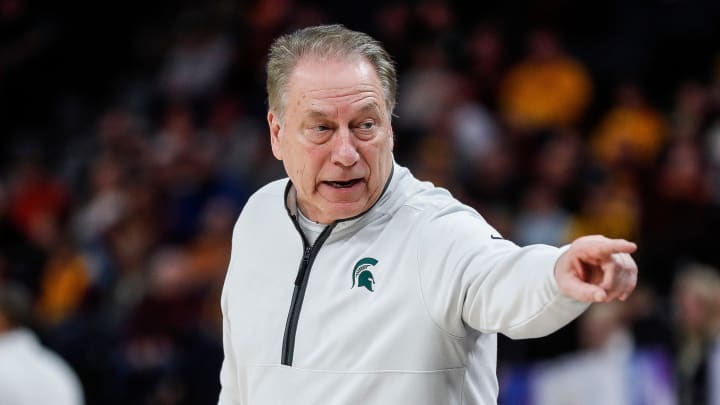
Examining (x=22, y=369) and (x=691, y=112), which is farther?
→ (x=691, y=112)

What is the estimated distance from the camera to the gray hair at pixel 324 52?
2.96 meters

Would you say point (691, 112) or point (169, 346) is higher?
point (691, 112)

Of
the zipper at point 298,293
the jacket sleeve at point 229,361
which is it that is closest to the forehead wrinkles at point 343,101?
the zipper at point 298,293

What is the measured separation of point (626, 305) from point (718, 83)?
2.72 meters

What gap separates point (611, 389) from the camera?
6.25 meters

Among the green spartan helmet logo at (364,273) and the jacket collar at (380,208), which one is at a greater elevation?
the jacket collar at (380,208)

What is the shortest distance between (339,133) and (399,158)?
595 centimetres

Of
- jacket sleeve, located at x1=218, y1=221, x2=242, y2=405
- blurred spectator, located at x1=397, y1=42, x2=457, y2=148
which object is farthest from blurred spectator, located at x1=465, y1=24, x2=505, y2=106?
jacket sleeve, located at x1=218, y1=221, x2=242, y2=405

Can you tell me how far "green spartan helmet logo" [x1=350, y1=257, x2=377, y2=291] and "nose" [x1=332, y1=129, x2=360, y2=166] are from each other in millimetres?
245

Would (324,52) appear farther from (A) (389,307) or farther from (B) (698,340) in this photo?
(B) (698,340)

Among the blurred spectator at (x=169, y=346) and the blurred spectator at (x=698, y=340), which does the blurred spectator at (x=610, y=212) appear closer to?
the blurred spectator at (x=698, y=340)

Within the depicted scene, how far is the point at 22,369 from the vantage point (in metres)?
5.46

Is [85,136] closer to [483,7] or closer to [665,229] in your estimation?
[483,7]

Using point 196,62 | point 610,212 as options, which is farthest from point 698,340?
point 196,62
